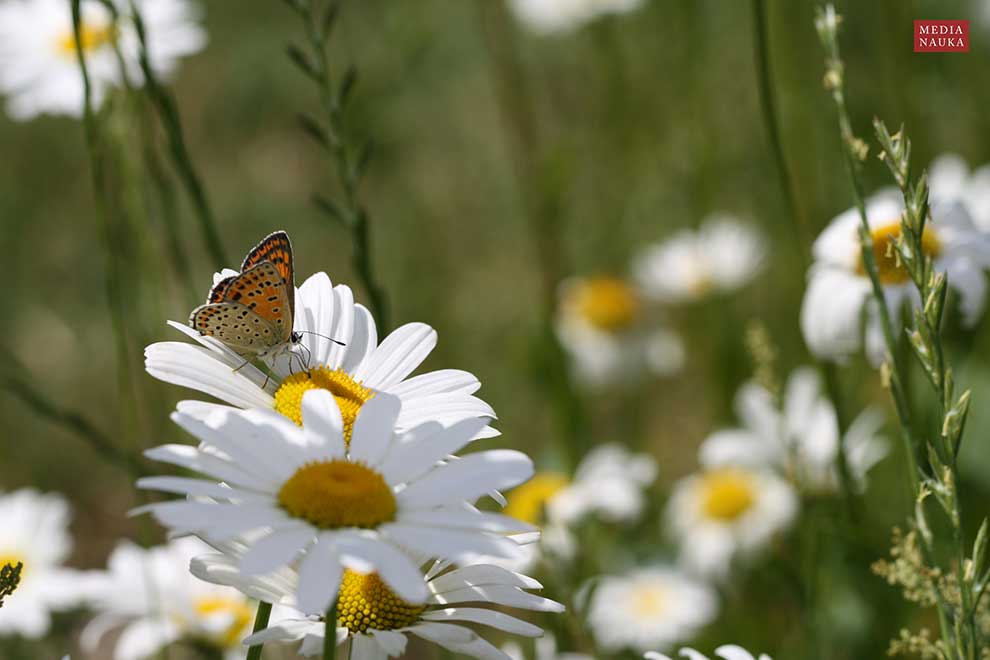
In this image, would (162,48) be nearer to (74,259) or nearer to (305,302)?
(305,302)

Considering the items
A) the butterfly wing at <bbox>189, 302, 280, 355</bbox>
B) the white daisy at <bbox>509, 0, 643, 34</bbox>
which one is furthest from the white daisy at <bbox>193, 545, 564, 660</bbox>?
the white daisy at <bbox>509, 0, 643, 34</bbox>

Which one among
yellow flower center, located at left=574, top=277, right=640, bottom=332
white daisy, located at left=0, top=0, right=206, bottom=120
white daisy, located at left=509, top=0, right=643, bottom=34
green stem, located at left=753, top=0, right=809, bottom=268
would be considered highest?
white daisy, located at left=509, top=0, right=643, bottom=34

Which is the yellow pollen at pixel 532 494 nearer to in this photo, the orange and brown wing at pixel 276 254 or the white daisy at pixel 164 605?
the white daisy at pixel 164 605

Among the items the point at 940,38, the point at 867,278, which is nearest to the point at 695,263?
the point at 940,38

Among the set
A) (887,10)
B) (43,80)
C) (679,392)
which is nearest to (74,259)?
(43,80)

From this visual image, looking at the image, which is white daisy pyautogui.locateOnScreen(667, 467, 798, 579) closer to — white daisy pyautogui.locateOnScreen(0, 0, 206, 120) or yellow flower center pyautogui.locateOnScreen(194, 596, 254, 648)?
yellow flower center pyautogui.locateOnScreen(194, 596, 254, 648)

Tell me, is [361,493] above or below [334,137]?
below

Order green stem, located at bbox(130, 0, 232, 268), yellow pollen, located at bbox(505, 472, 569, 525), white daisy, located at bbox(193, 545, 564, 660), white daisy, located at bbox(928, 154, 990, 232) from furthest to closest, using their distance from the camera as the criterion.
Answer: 1. yellow pollen, located at bbox(505, 472, 569, 525)
2. white daisy, located at bbox(928, 154, 990, 232)
3. green stem, located at bbox(130, 0, 232, 268)
4. white daisy, located at bbox(193, 545, 564, 660)
